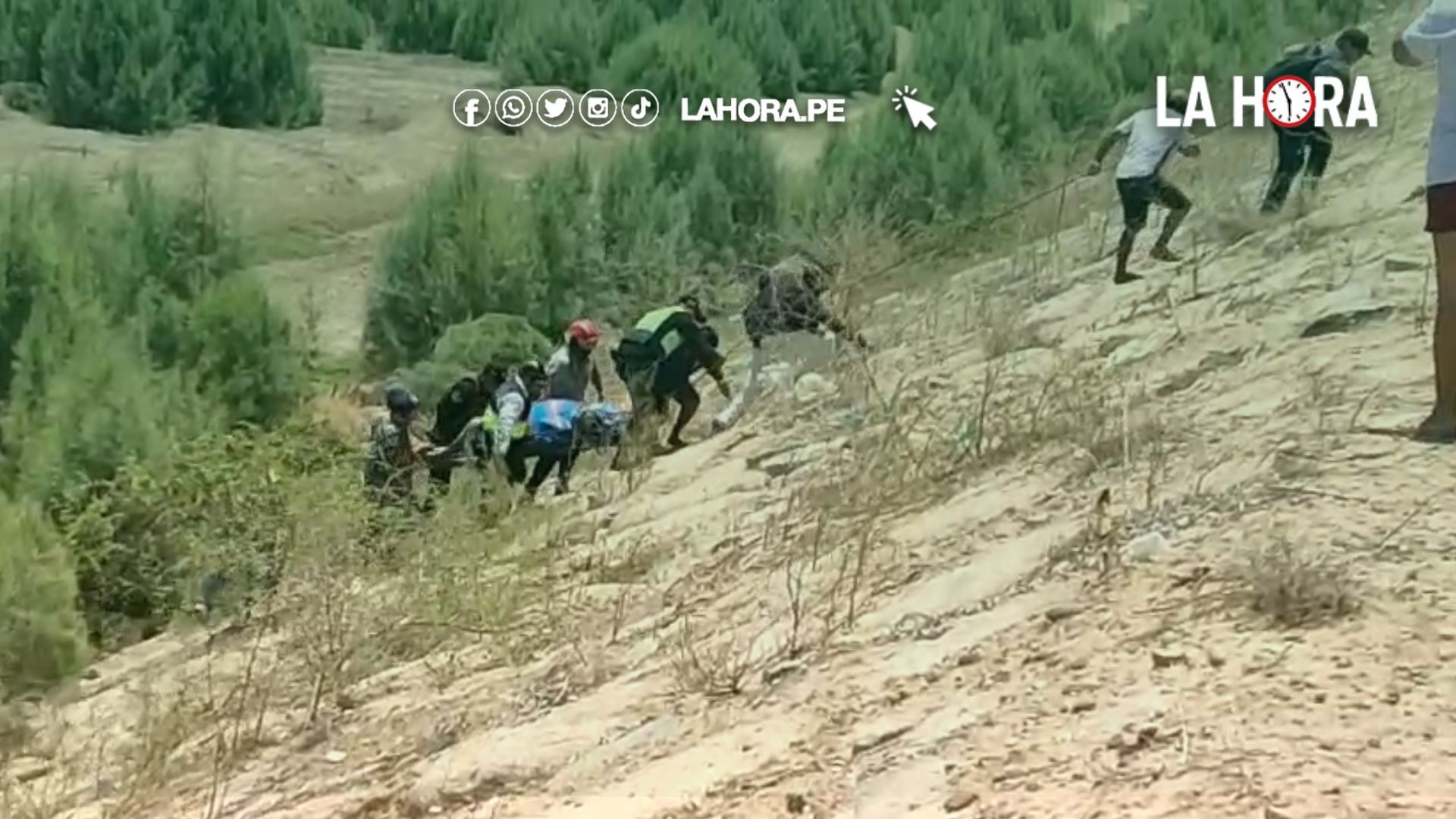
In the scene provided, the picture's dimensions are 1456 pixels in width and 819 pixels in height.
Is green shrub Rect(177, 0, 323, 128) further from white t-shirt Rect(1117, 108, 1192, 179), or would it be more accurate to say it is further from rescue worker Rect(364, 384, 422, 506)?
white t-shirt Rect(1117, 108, 1192, 179)

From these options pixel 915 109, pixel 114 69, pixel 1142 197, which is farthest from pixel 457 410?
pixel 114 69

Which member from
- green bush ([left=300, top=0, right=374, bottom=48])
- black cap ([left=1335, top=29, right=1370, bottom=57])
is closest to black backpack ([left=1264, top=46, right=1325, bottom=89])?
black cap ([left=1335, top=29, right=1370, bottom=57])

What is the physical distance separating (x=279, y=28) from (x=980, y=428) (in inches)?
439

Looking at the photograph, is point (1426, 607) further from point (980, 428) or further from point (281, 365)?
point (281, 365)

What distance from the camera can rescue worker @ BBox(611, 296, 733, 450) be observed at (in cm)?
800

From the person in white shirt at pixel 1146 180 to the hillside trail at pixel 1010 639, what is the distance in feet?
4.09

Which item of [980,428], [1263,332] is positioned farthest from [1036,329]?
[980,428]

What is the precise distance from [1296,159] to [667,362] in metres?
3.22

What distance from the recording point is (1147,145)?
27.0ft

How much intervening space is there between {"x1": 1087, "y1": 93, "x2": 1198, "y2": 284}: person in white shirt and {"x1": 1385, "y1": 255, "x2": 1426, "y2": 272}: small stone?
1.44 m

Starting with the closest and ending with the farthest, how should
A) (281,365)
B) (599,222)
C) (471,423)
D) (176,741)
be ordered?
(176,741) < (471,423) < (281,365) < (599,222)

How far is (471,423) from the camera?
25.6 feet

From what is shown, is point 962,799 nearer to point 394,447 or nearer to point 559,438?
point 559,438

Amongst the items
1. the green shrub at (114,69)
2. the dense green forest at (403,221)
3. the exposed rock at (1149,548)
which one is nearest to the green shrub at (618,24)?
the dense green forest at (403,221)
